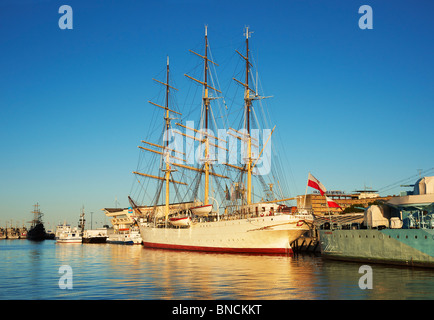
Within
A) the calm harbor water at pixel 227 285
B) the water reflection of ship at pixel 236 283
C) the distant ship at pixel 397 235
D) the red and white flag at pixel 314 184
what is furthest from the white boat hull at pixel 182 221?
the calm harbor water at pixel 227 285

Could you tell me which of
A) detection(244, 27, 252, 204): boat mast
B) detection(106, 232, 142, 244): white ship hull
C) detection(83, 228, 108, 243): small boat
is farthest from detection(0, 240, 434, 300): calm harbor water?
detection(83, 228, 108, 243): small boat

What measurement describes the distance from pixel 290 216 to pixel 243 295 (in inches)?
1458

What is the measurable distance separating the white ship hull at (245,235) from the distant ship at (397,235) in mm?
11076

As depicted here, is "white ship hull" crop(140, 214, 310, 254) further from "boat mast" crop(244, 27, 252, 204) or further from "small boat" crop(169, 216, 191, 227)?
"boat mast" crop(244, 27, 252, 204)

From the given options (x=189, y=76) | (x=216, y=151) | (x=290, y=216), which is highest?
(x=189, y=76)

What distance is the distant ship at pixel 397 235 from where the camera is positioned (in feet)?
122

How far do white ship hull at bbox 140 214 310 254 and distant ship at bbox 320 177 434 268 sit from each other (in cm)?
1108

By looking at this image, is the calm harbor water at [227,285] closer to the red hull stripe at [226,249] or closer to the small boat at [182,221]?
the red hull stripe at [226,249]

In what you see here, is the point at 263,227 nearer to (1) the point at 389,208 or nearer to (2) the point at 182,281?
(1) the point at 389,208

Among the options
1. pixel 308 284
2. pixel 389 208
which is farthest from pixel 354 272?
pixel 389 208
